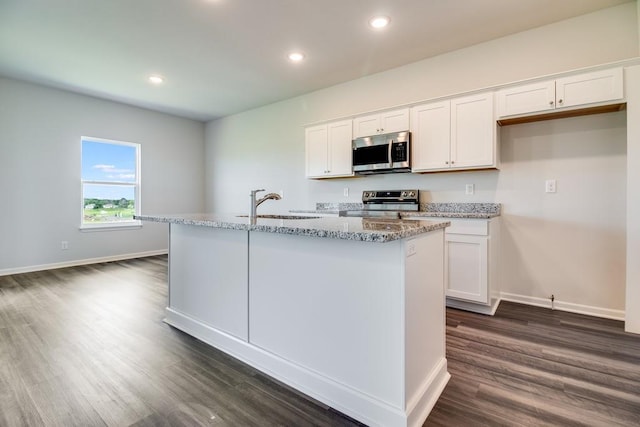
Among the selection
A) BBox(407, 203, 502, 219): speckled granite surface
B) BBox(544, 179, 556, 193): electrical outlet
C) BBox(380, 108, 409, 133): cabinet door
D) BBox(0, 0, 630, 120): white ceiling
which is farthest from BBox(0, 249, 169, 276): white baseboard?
BBox(544, 179, 556, 193): electrical outlet

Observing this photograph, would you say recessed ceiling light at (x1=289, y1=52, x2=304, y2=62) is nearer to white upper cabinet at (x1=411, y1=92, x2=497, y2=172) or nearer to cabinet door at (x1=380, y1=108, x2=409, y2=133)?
cabinet door at (x1=380, y1=108, x2=409, y2=133)

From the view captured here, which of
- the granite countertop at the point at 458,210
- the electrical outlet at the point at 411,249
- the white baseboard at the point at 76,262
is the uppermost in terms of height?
the granite countertop at the point at 458,210

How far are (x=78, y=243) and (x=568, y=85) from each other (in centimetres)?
650

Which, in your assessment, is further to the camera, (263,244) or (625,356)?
(625,356)

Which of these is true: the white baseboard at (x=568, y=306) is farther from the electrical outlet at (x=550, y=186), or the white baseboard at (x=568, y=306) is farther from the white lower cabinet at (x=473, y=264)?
the electrical outlet at (x=550, y=186)

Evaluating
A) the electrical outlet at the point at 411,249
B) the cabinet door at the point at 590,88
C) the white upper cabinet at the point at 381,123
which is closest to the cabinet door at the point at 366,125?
the white upper cabinet at the point at 381,123

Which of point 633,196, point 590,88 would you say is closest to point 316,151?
point 590,88

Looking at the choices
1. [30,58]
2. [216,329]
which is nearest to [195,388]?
[216,329]

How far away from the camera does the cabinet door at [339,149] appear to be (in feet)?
13.0

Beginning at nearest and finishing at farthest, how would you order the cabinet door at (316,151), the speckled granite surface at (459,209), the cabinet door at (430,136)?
the speckled granite surface at (459,209) → the cabinet door at (430,136) → the cabinet door at (316,151)

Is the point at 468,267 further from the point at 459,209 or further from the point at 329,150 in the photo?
the point at 329,150

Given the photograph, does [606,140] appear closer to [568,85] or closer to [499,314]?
[568,85]

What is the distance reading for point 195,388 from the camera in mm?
1714

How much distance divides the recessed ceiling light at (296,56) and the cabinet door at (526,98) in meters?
2.09
